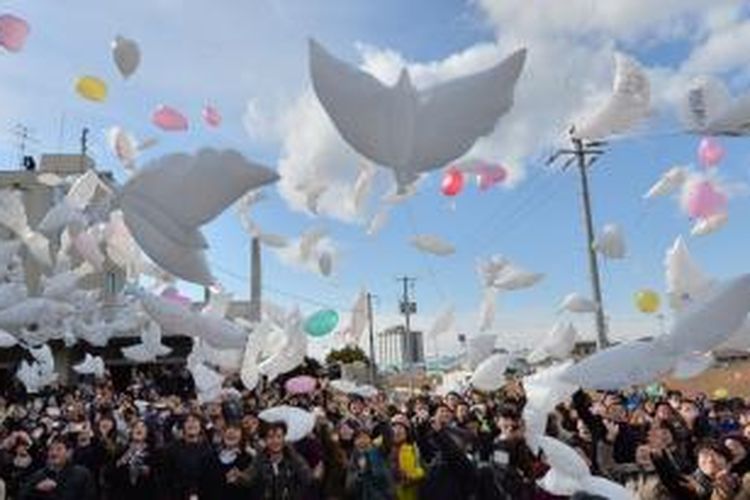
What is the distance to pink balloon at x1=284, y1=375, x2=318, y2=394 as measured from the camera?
51.0 ft

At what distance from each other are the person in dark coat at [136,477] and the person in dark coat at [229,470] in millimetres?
605

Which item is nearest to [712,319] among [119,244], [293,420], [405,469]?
[405,469]

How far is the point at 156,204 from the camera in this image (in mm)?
5406

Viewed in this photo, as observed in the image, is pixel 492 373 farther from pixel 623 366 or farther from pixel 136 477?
pixel 623 366

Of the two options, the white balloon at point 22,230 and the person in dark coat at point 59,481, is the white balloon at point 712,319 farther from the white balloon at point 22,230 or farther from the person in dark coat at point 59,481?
the white balloon at point 22,230

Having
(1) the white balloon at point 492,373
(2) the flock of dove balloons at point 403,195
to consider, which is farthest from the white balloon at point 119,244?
(1) the white balloon at point 492,373

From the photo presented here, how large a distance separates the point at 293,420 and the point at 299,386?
7263 millimetres

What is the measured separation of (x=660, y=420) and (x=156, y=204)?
4689 millimetres

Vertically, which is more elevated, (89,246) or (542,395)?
(89,246)

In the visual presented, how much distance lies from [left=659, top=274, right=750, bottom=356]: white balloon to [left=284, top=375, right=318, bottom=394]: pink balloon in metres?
10.2

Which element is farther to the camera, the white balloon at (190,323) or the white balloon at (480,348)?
the white balloon at (480,348)

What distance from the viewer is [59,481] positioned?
8.38 m

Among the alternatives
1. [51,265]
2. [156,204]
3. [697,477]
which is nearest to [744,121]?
[697,477]

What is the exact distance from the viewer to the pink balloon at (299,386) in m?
15.5
